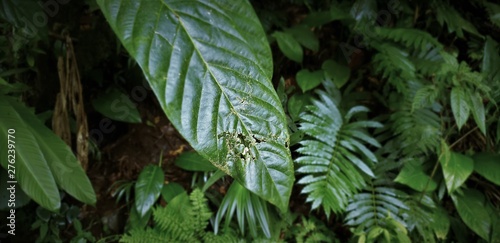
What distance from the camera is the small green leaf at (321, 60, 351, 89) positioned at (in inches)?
72.0

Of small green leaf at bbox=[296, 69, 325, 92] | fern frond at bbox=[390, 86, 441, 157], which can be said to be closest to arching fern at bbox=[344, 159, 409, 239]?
fern frond at bbox=[390, 86, 441, 157]

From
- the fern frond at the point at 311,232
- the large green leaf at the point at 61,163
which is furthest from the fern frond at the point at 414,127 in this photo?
the large green leaf at the point at 61,163

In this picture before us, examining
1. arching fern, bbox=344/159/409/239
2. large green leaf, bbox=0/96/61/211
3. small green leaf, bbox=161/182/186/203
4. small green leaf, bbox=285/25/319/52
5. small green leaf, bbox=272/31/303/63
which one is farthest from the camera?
small green leaf, bbox=285/25/319/52

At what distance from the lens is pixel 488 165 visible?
5.52ft

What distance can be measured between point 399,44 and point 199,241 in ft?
4.45

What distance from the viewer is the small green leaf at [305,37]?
75.9 inches

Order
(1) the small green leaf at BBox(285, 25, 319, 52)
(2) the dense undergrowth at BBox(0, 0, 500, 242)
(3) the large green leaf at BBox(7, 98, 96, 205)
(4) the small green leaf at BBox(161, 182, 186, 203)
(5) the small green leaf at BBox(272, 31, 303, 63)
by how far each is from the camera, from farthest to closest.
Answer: (1) the small green leaf at BBox(285, 25, 319, 52), (5) the small green leaf at BBox(272, 31, 303, 63), (4) the small green leaf at BBox(161, 182, 186, 203), (2) the dense undergrowth at BBox(0, 0, 500, 242), (3) the large green leaf at BBox(7, 98, 96, 205)

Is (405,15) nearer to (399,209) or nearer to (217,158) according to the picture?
(399,209)

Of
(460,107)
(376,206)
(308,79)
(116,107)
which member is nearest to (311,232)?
(376,206)

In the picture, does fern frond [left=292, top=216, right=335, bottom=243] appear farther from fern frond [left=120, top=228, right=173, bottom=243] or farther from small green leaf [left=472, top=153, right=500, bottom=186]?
small green leaf [left=472, top=153, right=500, bottom=186]

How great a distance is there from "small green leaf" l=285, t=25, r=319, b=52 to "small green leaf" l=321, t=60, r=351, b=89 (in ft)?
0.38

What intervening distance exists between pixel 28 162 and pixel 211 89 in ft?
2.57

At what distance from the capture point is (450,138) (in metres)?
1.88

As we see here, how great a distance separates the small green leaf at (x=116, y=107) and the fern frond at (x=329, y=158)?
0.85 metres
